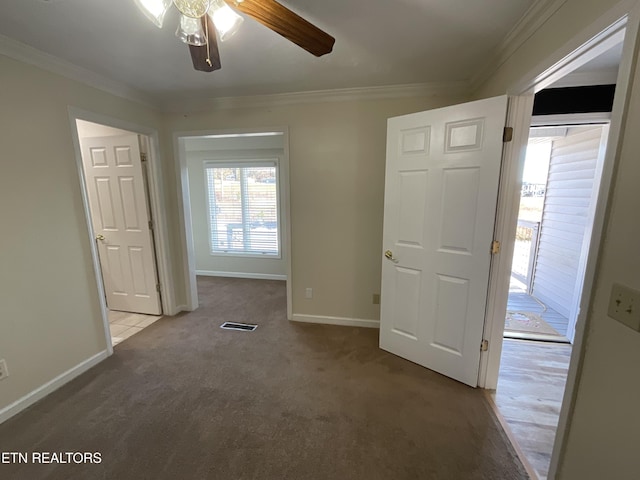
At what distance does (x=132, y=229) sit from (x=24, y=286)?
1222 mm

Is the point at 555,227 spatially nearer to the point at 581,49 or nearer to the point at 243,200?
the point at 581,49

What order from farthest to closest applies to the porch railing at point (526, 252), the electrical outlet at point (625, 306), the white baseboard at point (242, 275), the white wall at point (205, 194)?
1. the white baseboard at point (242, 275)
2. the white wall at point (205, 194)
3. the porch railing at point (526, 252)
4. the electrical outlet at point (625, 306)

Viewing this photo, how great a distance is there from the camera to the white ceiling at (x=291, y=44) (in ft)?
4.57

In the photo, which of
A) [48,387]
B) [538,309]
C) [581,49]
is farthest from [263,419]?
[538,309]

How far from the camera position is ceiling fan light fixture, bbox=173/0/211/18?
1.00 m

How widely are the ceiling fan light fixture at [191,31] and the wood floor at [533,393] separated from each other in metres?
2.70

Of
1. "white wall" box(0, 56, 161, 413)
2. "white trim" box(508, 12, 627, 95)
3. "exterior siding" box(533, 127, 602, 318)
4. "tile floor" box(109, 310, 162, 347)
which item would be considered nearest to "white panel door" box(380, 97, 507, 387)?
"white trim" box(508, 12, 627, 95)

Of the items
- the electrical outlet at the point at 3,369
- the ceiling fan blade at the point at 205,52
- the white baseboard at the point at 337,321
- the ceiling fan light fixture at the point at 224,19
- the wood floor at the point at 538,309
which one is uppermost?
the ceiling fan light fixture at the point at 224,19

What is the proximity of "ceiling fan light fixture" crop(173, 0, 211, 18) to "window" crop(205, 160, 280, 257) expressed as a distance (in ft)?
10.6

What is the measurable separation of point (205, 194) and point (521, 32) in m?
4.41

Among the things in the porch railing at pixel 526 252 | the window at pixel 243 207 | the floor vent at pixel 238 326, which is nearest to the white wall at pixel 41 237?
the floor vent at pixel 238 326

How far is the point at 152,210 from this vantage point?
291cm

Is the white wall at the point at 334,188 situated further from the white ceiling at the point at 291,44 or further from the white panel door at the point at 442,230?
the white panel door at the point at 442,230

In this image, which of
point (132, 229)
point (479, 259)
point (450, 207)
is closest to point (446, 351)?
point (479, 259)
